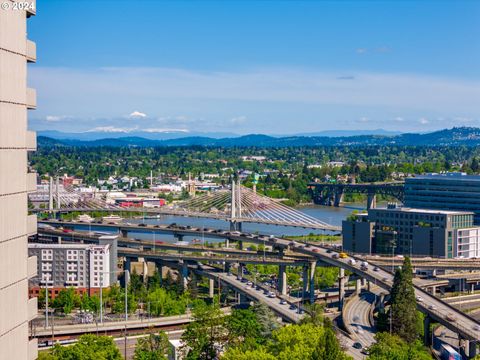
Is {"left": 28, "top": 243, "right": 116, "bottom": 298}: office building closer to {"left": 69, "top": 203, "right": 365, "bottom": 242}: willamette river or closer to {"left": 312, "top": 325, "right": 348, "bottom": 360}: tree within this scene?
{"left": 69, "top": 203, "right": 365, "bottom": 242}: willamette river

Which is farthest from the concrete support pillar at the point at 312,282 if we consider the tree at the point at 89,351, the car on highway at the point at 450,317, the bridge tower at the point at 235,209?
the bridge tower at the point at 235,209

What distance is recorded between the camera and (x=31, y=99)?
7.82 metres

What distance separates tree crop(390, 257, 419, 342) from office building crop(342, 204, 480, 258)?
1107cm

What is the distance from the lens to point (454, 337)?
778 inches

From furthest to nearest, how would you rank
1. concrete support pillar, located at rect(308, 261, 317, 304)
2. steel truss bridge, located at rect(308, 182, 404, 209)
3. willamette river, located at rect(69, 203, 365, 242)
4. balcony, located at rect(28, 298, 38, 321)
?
steel truss bridge, located at rect(308, 182, 404, 209) < willamette river, located at rect(69, 203, 365, 242) < concrete support pillar, located at rect(308, 261, 317, 304) < balcony, located at rect(28, 298, 38, 321)

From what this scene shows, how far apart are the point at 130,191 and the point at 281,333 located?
168 ft

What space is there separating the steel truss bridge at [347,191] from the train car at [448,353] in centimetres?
3446

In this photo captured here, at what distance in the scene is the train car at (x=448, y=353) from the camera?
16906mm

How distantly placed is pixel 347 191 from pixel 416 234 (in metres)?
28.8

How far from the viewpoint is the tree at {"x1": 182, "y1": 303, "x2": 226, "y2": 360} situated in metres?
15.7

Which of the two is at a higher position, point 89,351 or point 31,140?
point 31,140

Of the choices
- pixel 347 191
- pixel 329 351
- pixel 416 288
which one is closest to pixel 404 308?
pixel 416 288

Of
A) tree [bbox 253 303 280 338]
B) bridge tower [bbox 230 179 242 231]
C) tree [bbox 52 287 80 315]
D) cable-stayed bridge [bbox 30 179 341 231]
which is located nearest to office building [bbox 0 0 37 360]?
tree [bbox 253 303 280 338]

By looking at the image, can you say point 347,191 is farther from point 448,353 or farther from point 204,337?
point 204,337
